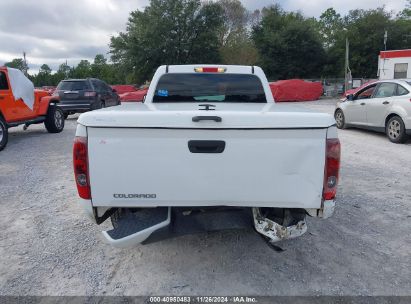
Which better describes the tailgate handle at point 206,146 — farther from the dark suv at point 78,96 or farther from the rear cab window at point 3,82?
the dark suv at point 78,96

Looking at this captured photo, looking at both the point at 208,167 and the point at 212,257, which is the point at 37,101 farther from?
the point at 208,167

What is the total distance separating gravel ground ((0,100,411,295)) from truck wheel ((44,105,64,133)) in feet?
22.3

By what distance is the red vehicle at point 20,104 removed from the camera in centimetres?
950

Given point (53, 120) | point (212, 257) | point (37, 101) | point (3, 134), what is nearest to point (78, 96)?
point (53, 120)

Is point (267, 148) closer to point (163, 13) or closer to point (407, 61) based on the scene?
point (407, 61)

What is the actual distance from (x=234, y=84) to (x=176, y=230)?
242cm

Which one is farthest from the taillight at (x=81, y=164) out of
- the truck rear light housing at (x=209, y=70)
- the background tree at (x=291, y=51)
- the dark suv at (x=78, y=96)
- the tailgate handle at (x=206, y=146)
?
the background tree at (x=291, y=51)

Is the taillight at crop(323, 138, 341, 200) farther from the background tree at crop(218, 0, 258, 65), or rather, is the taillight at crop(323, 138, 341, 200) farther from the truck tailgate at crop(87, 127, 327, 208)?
the background tree at crop(218, 0, 258, 65)

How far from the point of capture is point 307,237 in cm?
411

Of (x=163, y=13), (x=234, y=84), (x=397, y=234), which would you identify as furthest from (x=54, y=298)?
(x=163, y=13)

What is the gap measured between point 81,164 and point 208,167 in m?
1.00

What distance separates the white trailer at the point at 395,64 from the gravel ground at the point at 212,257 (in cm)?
2515

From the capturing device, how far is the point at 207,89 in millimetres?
4746

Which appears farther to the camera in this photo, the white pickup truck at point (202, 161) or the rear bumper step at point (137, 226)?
the rear bumper step at point (137, 226)
